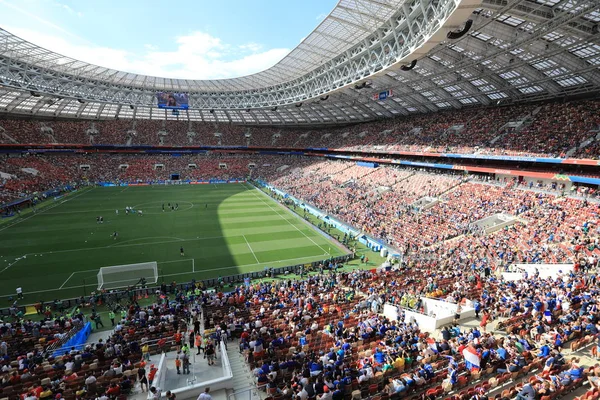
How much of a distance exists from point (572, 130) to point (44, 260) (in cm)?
4572

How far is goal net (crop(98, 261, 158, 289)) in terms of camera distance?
20.9 meters

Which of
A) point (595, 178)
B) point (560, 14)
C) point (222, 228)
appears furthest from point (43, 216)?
point (595, 178)

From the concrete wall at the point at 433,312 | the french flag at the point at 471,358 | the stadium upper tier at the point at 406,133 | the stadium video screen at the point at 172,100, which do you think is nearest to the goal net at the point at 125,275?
the concrete wall at the point at 433,312

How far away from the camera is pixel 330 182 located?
5172 cm

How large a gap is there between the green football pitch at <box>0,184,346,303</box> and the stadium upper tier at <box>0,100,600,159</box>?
2113 centimetres

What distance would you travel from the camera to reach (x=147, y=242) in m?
29.1

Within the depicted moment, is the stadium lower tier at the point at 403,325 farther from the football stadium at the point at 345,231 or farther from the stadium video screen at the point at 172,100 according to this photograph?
the stadium video screen at the point at 172,100

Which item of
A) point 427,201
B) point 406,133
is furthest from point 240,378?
point 406,133

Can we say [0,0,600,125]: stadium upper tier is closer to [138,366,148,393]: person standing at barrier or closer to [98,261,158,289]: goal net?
[138,366,148,393]: person standing at barrier

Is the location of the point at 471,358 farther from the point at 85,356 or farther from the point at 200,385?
the point at 85,356

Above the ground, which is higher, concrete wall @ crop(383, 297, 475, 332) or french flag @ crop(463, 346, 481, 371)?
french flag @ crop(463, 346, 481, 371)

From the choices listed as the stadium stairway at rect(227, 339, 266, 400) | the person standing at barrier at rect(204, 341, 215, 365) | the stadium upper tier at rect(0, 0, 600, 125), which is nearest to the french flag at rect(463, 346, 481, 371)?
the stadium stairway at rect(227, 339, 266, 400)

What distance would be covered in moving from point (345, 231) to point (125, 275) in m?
19.7

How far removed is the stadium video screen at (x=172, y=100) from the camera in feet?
184
